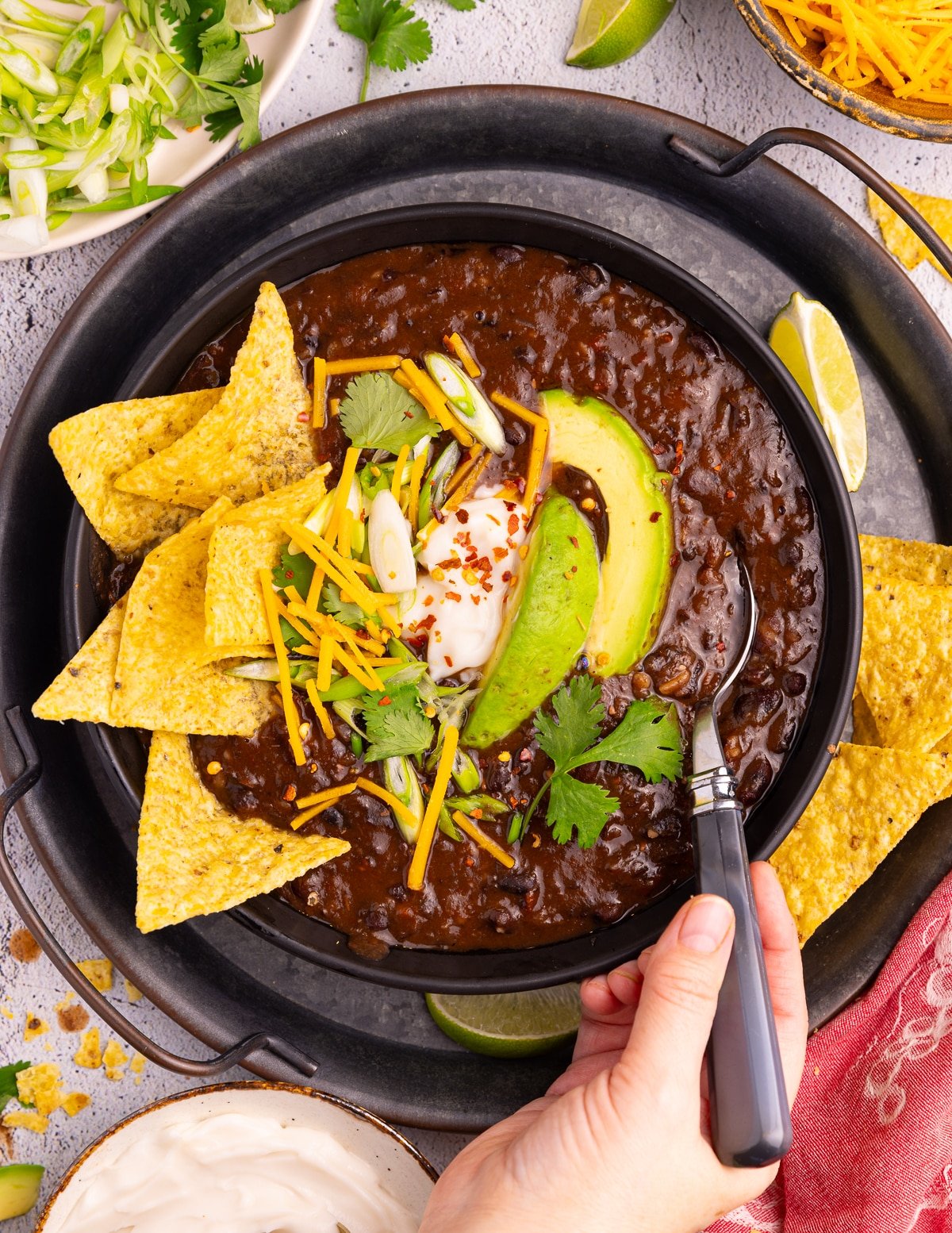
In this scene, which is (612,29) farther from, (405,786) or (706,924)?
(706,924)

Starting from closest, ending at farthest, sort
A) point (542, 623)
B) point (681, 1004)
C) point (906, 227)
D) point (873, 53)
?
point (681, 1004), point (542, 623), point (873, 53), point (906, 227)

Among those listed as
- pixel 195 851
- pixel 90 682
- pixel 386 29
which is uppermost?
pixel 386 29

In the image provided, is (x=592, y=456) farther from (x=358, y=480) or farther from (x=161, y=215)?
(x=161, y=215)

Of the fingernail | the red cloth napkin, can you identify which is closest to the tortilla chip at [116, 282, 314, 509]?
the fingernail

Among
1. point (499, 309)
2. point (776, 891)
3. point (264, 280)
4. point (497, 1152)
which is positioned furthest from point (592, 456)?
point (497, 1152)

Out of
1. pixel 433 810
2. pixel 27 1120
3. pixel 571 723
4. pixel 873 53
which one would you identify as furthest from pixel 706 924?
pixel 873 53

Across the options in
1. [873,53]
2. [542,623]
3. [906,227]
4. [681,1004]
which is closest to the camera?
[681,1004]

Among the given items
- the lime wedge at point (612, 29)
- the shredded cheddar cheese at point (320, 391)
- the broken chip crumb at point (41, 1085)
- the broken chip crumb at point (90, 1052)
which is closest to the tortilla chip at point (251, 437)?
the shredded cheddar cheese at point (320, 391)
